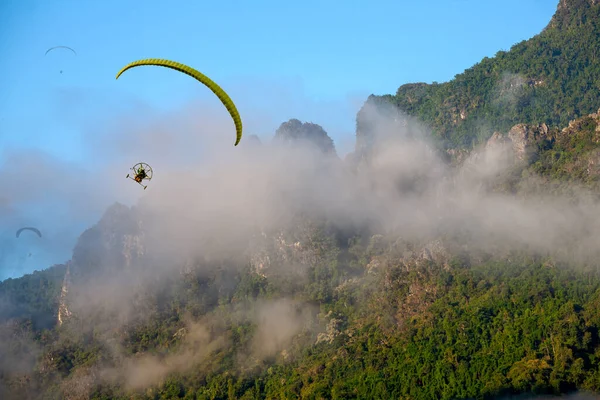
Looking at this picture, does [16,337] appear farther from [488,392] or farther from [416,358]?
[488,392]

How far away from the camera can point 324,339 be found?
5477 inches

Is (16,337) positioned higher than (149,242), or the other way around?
(149,242)

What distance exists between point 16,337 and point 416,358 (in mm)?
91536

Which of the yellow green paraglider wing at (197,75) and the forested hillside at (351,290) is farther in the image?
the forested hillside at (351,290)

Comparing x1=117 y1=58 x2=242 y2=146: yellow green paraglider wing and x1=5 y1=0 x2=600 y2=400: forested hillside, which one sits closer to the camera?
x1=117 y1=58 x2=242 y2=146: yellow green paraglider wing

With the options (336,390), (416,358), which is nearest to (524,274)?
(416,358)

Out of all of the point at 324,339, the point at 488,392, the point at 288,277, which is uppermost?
the point at 288,277

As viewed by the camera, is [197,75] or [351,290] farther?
[351,290]

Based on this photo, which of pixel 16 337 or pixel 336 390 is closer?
pixel 336 390

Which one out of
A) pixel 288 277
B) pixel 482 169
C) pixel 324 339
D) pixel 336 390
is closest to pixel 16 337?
pixel 288 277

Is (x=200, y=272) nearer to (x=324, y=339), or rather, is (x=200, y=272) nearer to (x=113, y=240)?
(x=113, y=240)

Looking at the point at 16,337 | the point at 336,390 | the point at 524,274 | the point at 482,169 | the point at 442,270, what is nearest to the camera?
the point at 336,390

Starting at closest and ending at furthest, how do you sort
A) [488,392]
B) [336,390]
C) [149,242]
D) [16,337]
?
1. [488,392]
2. [336,390]
3. [16,337]
4. [149,242]

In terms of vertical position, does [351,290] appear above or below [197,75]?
below
